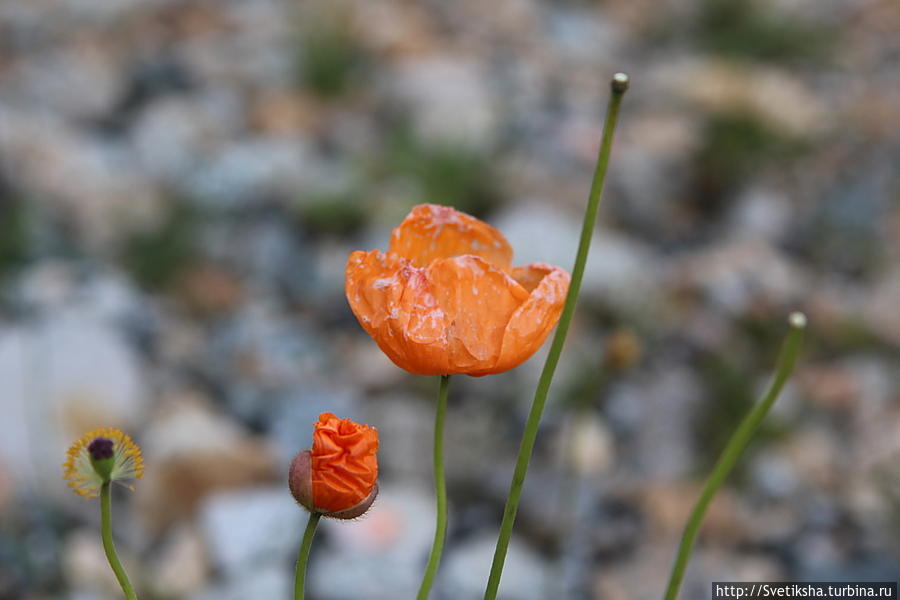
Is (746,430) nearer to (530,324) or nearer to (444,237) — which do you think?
(530,324)

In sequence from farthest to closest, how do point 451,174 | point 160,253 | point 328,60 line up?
point 328,60
point 451,174
point 160,253

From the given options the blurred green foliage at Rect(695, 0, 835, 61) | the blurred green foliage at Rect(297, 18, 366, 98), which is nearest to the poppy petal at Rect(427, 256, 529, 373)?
the blurred green foliage at Rect(297, 18, 366, 98)

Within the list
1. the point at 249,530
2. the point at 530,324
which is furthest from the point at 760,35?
the point at 530,324

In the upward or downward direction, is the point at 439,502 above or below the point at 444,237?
below

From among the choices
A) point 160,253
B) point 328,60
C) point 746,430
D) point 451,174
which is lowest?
point 746,430

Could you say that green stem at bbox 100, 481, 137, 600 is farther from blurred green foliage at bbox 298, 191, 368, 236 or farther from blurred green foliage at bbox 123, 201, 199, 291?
blurred green foliage at bbox 298, 191, 368, 236

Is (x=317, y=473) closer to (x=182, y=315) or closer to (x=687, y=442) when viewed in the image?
(x=687, y=442)

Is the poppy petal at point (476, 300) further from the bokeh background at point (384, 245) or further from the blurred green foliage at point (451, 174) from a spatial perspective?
the blurred green foliage at point (451, 174)

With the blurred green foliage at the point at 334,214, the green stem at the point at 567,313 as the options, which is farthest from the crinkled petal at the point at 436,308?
the blurred green foliage at the point at 334,214
